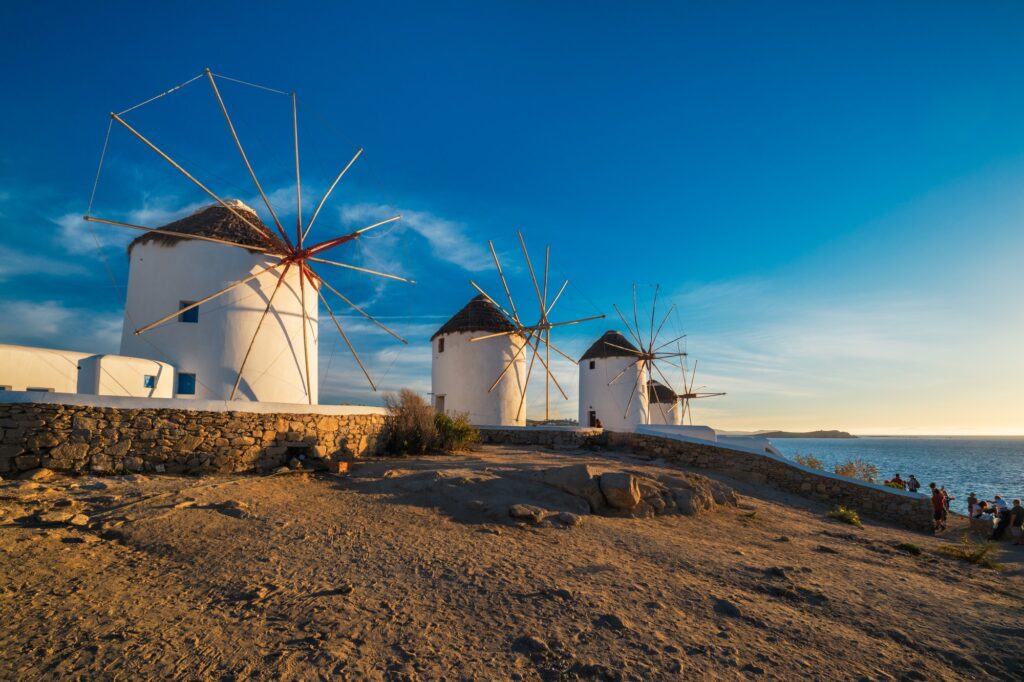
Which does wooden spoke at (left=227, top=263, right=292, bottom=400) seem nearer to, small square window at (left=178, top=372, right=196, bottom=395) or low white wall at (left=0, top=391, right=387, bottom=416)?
small square window at (left=178, top=372, right=196, bottom=395)

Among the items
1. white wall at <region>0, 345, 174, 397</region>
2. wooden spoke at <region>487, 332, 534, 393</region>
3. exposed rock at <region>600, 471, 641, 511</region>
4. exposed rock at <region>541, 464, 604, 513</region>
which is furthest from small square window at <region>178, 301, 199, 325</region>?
wooden spoke at <region>487, 332, 534, 393</region>

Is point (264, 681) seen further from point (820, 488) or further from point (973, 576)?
point (820, 488)

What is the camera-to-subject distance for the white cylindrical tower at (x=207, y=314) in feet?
37.2

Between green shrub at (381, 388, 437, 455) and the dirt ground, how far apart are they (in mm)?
4908

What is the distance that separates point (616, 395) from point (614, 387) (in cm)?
39

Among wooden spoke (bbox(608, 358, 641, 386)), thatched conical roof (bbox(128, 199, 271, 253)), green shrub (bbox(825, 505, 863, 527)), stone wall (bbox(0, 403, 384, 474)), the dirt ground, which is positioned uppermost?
thatched conical roof (bbox(128, 199, 271, 253))

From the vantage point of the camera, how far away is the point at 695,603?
14.5 ft

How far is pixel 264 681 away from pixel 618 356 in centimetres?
2356

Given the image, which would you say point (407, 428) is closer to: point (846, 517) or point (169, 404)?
point (169, 404)

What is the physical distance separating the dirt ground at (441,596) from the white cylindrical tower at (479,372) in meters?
13.1

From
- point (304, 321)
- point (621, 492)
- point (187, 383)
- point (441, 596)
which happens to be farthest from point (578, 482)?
point (187, 383)

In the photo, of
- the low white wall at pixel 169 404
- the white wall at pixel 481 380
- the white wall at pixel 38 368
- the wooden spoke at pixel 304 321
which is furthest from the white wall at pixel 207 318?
the white wall at pixel 481 380

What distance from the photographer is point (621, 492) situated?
7422mm

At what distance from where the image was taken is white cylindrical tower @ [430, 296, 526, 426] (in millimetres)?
20250
